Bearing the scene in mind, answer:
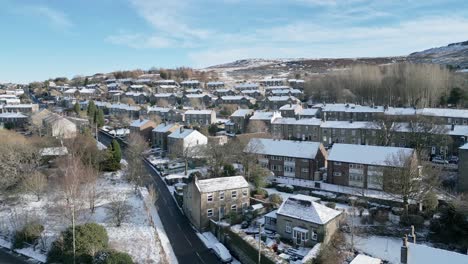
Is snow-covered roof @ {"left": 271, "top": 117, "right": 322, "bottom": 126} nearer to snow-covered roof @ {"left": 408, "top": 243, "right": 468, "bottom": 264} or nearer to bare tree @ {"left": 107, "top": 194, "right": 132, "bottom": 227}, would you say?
bare tree @ {"left": 107, "top": 194, "right": 132, "bottom": 227}

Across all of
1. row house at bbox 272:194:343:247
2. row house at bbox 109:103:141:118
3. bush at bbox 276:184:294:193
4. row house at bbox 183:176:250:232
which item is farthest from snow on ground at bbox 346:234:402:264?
row house at bbox 109:103:141:118

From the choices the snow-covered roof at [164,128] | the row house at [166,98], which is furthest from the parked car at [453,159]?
the row house at [166,98]

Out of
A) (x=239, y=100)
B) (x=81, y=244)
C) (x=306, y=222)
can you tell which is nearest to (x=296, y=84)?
(x=239, y=100)

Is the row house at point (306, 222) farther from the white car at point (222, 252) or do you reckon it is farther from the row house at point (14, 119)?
the row house at point (14, 119)

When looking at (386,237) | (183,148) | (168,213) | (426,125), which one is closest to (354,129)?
(426,125)

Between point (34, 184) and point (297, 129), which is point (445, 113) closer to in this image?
point (297, 129)

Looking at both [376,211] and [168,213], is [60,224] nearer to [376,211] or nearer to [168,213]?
[168,213]
